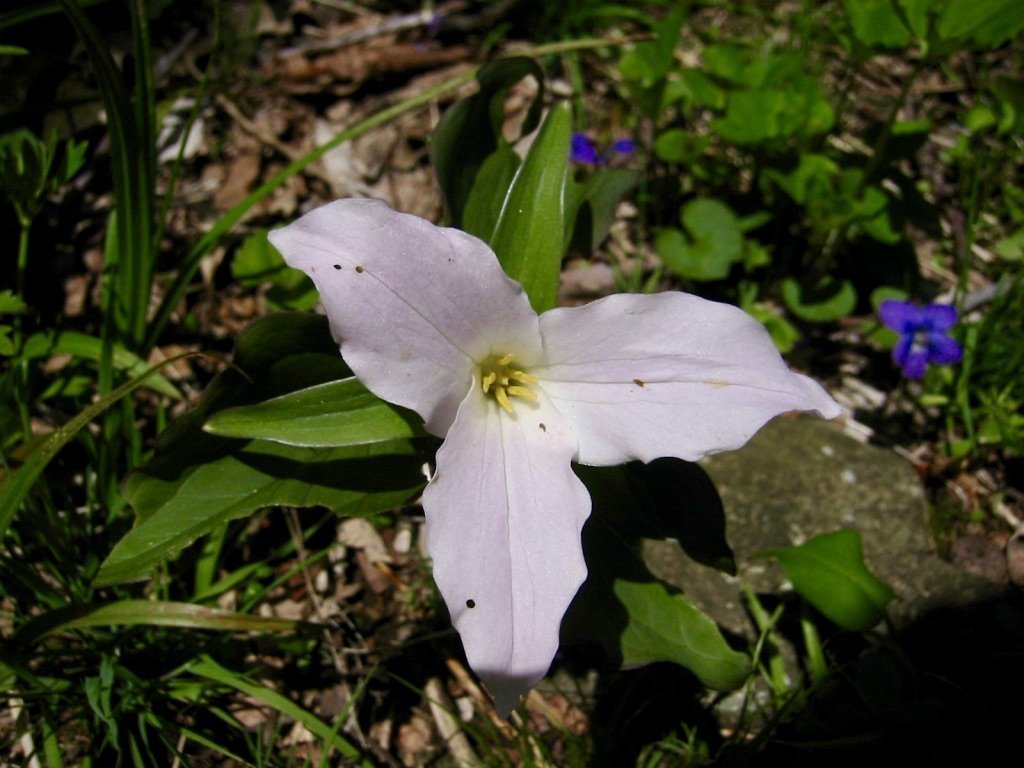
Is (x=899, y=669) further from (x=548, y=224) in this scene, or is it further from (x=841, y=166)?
(x=841, y=166)

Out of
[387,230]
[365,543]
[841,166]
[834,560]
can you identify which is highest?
[387,230]

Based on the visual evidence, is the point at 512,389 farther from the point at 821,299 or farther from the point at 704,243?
the point at 821,299

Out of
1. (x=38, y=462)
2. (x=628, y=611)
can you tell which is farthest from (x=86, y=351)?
(x=628, y=611)

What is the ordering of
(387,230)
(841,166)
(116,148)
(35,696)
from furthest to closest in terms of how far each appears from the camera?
(841,166) < (116,148) < (35,696) < (387,230)

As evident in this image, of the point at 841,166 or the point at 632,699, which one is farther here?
the point at 841,166

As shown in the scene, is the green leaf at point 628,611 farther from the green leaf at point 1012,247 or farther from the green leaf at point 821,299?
the green leaf at point 1012,247

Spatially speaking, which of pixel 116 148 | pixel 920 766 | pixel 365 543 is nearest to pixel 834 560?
pixel 920 766

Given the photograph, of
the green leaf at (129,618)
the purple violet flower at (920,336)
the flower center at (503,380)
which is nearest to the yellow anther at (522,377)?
the flower center at (503,380)
